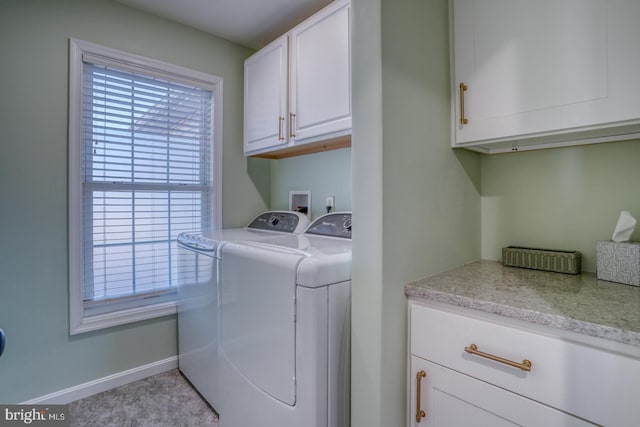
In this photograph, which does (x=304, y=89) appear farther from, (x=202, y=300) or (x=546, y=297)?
(x=546, y=297)

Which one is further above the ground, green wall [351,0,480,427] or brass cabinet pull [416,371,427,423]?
green wall [351,0,480,427]

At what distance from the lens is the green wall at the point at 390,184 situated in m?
1.03

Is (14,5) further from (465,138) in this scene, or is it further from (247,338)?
(465,138)

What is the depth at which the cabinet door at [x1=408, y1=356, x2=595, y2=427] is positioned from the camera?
2.77ft

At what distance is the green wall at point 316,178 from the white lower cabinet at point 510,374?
1.14 metres

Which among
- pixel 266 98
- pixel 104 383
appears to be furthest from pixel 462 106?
pixel 104 383

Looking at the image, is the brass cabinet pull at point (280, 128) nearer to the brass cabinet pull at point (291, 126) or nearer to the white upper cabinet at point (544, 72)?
the brass cabinet pull at point (291, 126)

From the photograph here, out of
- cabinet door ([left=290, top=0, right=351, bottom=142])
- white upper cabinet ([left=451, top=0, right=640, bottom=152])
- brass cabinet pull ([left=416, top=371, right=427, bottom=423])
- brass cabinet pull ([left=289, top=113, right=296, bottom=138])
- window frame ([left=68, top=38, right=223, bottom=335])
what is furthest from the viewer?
brass cabinet pull ([left=289, top=113, right=296, bottom=138])

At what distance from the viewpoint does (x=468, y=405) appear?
98 cm

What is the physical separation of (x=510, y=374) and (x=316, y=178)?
168 cm

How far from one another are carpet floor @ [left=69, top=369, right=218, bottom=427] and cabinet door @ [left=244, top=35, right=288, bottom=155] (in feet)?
5.45

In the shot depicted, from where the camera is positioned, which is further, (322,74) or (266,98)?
(266,98)

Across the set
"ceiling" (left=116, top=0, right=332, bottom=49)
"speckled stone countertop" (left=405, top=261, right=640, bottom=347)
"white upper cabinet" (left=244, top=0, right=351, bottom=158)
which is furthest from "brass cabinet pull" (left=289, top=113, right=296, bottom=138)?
"speckled stone countertop" (left=405, top=261, right=640, bottom=347)

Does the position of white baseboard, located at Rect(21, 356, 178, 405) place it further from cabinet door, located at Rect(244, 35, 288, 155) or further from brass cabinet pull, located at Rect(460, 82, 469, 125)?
brass cabinet pull, located at Rect(460, 82, 469, 125)
